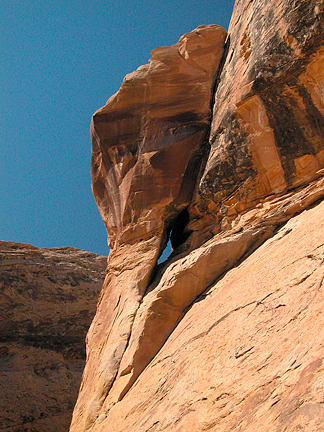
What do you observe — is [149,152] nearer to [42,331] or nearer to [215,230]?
[215,230]

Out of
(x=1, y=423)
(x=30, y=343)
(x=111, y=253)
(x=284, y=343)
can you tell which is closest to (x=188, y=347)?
(x=284, y=343)

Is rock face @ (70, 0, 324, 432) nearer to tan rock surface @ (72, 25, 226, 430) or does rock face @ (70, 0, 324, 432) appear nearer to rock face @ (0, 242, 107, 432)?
tan rock surface @ (72, 25, 226, 430)

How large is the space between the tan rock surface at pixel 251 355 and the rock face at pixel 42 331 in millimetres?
8981

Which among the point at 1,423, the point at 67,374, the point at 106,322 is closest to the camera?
the point at 106,322

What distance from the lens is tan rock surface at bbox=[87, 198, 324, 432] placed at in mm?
3998

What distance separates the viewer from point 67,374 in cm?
1595

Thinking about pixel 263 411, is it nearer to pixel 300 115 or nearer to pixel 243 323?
pixel 243 323

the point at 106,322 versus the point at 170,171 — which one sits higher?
the point at 170,171

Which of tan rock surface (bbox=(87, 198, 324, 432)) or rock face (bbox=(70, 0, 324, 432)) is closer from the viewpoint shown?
tan rock surface (bbox=(87, 198, 324, 432))

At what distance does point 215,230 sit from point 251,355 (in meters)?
4.32

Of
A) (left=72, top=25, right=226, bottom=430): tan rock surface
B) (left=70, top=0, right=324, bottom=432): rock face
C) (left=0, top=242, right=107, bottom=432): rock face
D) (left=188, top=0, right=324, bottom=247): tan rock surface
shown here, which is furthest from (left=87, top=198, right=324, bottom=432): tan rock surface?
(left=0, top=242, right=107, bottom=432): rock face

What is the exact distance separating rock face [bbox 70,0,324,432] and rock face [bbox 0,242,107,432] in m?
7.18

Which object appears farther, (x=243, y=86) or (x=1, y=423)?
(x=1, y=423)

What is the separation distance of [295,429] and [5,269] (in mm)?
15920
